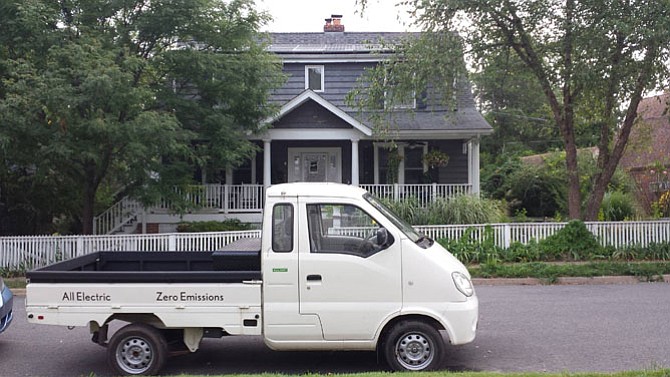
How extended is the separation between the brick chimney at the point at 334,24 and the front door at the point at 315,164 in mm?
6570

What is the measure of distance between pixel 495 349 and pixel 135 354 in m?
4.24

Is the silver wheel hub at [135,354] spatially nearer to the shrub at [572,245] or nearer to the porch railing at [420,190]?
the shrub at [572,245]

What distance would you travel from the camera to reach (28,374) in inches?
298

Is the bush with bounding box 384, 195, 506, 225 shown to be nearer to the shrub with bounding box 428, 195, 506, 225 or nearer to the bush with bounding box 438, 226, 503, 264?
the shrub with bounding box 428, 195, 506, 225

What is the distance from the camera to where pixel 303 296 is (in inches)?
282

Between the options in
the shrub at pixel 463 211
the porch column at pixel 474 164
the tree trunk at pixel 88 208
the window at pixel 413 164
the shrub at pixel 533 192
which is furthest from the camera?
the shrub at pixel 533 192

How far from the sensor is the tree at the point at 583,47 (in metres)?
14.6

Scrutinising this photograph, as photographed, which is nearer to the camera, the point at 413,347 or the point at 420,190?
the point at 413,347

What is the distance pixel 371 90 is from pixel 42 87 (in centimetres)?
766

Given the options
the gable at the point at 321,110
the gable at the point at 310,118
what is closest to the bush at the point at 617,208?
the gable at the point at 321,110

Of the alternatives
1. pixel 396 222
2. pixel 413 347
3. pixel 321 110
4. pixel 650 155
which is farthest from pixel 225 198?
pixel 650 155

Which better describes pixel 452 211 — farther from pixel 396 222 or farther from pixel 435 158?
pixel 396 222

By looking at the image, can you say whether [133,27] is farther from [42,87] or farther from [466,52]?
[466,52]

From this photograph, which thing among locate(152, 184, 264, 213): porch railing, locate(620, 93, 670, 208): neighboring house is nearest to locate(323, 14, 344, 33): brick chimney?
locate(152, 184, 264, 213): porch railing
